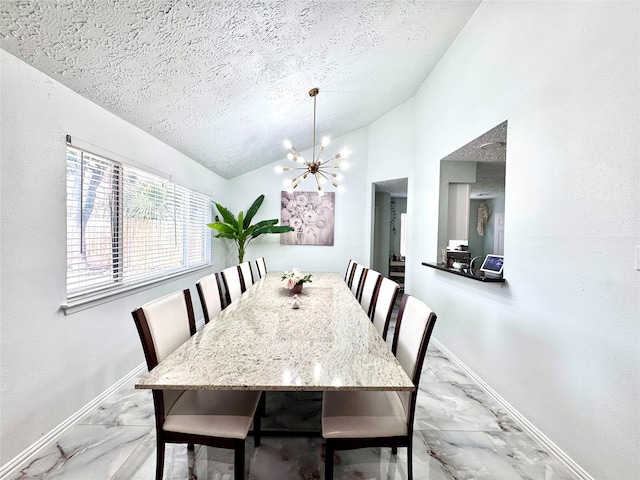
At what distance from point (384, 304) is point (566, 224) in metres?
1.20

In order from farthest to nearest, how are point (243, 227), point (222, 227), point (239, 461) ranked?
point (243, 227) < point (222, 227) < point (239, 461)

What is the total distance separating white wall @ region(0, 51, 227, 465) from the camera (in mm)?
1396

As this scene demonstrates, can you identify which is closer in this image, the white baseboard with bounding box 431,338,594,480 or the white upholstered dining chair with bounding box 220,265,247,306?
the white baseboard with bounding box 431,338,594,480

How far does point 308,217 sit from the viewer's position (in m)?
4.91

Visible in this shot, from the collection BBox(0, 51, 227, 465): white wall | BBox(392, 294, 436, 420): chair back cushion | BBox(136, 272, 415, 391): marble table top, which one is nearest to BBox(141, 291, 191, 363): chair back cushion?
BBox(136, 272, 415, 391): marble table top

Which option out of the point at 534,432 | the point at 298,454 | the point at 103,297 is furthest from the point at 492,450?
the point at 103,297

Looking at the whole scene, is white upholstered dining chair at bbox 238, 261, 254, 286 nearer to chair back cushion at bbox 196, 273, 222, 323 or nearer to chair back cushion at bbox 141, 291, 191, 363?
chair back cushion at bbox 196, 273, 222, 323

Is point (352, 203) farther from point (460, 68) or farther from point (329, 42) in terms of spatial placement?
point (329, 42)

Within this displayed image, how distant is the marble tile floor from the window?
0.90 meters

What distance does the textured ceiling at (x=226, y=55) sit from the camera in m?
1.40

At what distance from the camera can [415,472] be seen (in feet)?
4.73

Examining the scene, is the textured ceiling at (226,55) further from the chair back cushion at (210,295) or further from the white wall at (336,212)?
the chair back cushion at (210,295)

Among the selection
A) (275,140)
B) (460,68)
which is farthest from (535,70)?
(275,140)

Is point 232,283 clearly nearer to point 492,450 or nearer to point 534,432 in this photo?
point 492,450
